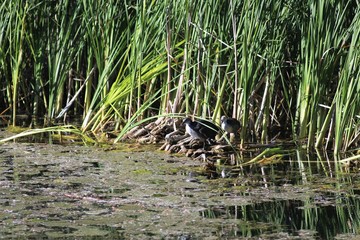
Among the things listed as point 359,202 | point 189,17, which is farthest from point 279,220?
point 189,17

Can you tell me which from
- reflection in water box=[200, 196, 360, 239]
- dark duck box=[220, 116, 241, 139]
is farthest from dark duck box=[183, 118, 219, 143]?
reflection in water box=[200, 196, 360, 239]

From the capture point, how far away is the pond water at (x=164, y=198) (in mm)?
4699

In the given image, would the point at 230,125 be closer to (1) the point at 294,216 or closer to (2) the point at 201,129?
(2) the point at 201,129

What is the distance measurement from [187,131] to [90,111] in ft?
3.91

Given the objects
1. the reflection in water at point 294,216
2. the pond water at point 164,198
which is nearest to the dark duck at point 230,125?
the pond water at point 164,198

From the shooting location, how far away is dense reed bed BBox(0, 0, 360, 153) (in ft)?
22.7

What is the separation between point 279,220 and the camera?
492 centimetres

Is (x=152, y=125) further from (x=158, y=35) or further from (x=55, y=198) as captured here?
(x=55, y=198)

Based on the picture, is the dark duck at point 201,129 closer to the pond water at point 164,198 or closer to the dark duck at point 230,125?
the dark duck at point 230,125

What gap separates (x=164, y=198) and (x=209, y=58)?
2.11 m

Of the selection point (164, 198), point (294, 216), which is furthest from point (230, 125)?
point (294, 216)

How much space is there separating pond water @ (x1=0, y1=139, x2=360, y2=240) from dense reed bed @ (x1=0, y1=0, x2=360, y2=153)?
0.55 metres

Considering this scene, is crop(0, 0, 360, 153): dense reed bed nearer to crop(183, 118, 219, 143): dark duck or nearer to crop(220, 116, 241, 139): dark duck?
crop(220, 116, 241, 139): dark duck

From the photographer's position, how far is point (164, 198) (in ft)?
18.0
